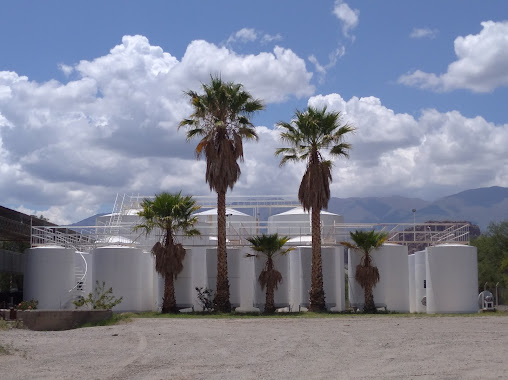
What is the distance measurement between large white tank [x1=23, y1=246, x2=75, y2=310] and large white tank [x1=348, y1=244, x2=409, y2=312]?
15.3 m

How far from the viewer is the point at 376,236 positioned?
122ft

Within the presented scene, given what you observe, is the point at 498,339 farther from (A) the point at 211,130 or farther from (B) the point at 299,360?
(A) the point at 211,130

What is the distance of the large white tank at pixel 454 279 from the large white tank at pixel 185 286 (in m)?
12.6

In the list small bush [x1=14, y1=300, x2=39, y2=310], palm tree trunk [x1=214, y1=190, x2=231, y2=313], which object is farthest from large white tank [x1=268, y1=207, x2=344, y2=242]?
small bush [x1=14, y1=300, x2=39, y2=310]

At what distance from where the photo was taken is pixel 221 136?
118 ft

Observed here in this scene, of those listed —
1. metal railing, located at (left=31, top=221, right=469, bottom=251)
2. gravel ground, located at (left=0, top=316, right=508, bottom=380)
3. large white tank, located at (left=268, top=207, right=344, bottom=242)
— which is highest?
large white tank, located at (left=268, top=207, right=344, bottom=242)

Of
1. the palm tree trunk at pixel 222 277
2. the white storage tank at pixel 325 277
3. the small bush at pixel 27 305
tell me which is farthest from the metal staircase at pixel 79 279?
the white storage tank at pixel 325 277

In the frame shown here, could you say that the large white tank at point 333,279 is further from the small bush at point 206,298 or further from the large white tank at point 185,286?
the large white tank at point 185,286

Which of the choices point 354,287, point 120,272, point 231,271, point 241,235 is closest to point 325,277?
point 354,287

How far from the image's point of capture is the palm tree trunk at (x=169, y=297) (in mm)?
35688

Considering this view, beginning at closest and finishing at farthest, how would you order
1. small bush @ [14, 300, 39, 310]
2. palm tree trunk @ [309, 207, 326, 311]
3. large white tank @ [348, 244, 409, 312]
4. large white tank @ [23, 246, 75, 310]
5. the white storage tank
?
small bush @ [14, 300, 39, 310], palm tree trunk @ [309, 207, 326, 311], the white storage tank, large white tank @ [348, 244, 409, 312], large white tank @ [23, 246, 75, 310]

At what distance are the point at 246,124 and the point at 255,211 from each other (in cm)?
1351

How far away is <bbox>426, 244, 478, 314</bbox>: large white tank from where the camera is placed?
38.2m

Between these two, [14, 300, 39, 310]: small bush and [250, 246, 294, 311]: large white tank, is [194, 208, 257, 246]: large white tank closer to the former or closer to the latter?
[250, 246, 294, 311]: large white tank
